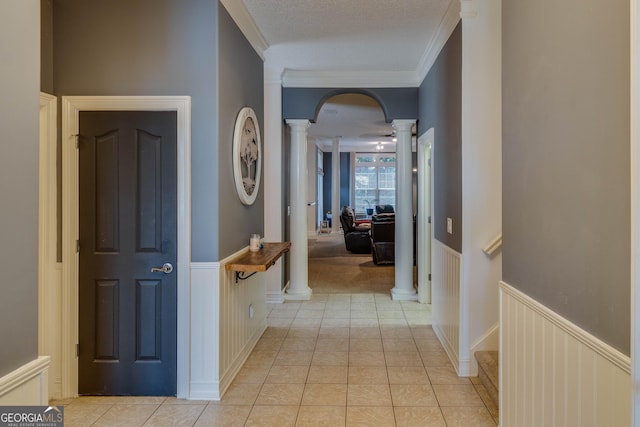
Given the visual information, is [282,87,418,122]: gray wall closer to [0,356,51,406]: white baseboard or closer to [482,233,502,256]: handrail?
[482,233,502,256]: handrail

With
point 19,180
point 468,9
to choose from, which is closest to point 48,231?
point 19,180

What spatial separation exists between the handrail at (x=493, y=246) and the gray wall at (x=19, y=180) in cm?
269

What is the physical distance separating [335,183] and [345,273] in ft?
18.9

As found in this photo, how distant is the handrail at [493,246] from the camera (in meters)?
2.82

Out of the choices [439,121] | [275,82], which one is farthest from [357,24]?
[275,82]

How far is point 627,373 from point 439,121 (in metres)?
2.96

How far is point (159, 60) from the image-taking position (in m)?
2.52

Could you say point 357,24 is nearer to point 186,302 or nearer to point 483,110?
point 483,110

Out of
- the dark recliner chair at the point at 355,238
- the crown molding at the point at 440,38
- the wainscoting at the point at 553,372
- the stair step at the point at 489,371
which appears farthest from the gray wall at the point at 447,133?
the dark recliner chair at the point at 355,238

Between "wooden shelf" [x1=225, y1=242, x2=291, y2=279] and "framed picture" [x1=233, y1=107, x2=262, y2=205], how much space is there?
1.44 feet

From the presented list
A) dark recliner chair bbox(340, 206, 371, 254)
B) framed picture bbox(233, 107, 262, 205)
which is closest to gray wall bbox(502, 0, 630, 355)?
framed picture bbox(233, 107, 262, 205)

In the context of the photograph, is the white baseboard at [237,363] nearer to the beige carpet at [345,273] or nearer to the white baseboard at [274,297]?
the white baseboard at [274,297]

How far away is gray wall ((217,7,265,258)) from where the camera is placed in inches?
103

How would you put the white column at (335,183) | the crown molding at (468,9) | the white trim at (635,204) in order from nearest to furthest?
the white trim at (635,204)
the crown molding at (468,9)
the white column at (335,183)
